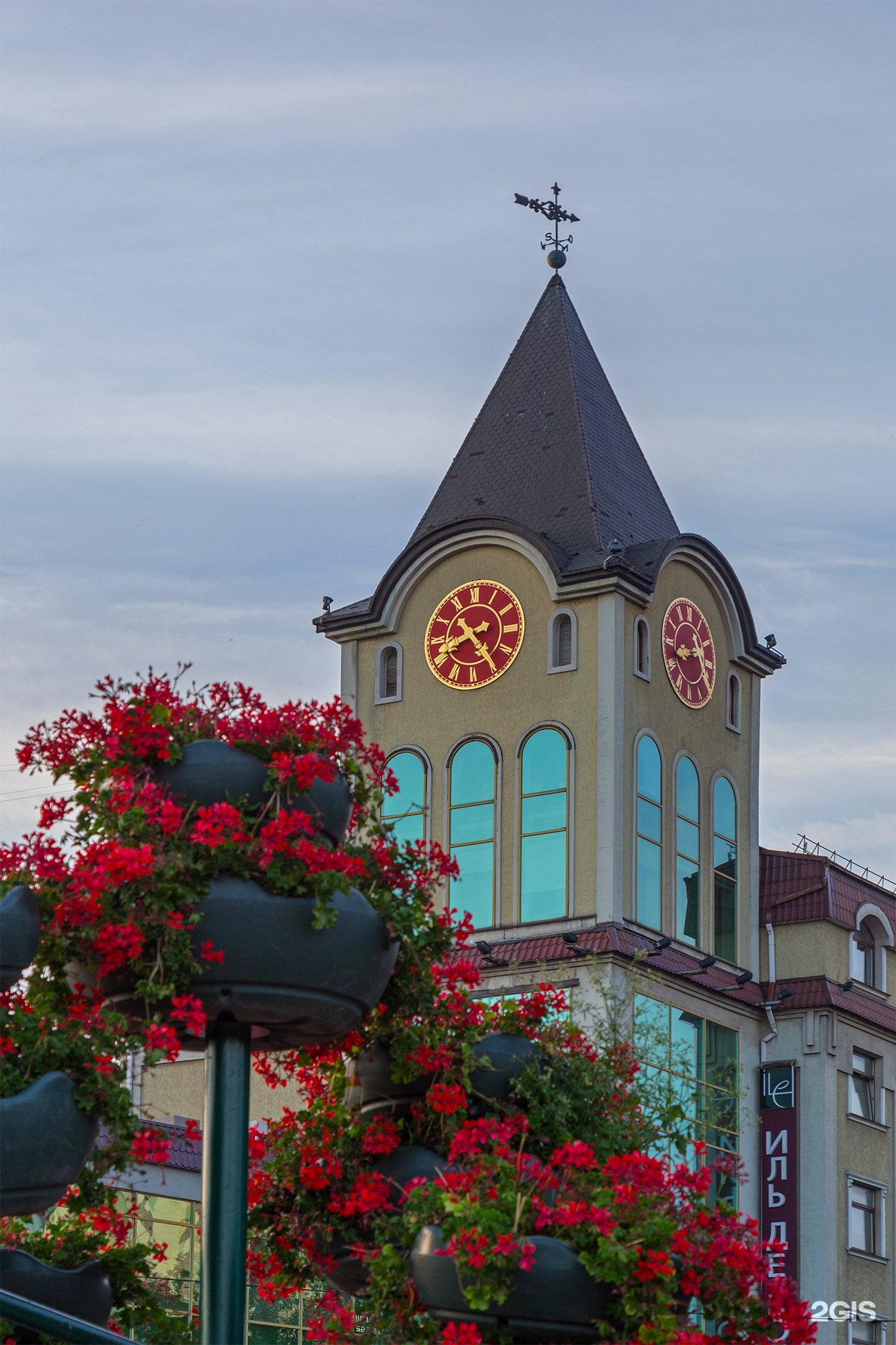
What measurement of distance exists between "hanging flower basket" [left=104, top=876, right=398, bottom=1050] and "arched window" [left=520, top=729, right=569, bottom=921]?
25.2 meters

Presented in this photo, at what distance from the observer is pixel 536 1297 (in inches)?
372

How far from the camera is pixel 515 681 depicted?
36750 mm

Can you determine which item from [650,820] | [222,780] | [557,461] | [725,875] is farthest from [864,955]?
[222,780]

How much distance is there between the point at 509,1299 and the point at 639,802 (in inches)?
1044

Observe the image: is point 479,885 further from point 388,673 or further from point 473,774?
point 388,673

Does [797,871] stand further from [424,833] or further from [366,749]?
[366,749]

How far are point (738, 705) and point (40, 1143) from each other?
3071cm

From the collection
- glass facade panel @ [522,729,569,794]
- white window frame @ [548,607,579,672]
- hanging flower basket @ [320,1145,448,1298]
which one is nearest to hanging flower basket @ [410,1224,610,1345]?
hanging flower basket @ [320,1145,448,1298]

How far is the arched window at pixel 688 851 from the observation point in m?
36.6

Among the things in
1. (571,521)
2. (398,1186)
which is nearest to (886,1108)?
(571,521)

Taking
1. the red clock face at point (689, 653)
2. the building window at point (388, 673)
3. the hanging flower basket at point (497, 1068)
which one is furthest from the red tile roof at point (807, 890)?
the hanging flower basket at point (497, 1068)

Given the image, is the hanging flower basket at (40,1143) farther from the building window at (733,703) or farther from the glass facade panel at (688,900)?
the building window at (733,703)

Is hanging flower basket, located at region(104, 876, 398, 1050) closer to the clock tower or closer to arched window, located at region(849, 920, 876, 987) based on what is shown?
the clock tower

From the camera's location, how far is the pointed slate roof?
37.2 meters
